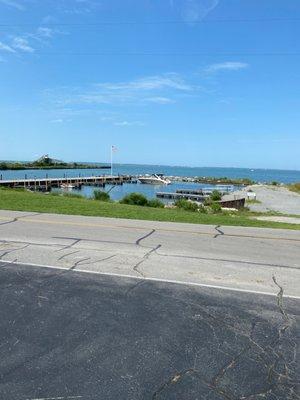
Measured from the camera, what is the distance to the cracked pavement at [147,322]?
4.14 m

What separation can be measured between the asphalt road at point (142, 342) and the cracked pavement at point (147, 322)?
1 centimetres

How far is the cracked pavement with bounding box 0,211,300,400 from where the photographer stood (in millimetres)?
4141

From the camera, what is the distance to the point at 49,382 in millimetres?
4117

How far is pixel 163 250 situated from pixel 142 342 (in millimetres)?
5057

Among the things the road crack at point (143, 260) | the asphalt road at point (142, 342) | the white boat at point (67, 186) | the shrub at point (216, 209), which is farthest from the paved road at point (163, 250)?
the white boat at point (67, 186)

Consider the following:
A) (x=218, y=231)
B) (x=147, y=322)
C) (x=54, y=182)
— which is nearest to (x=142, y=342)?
(x=147, y=322)

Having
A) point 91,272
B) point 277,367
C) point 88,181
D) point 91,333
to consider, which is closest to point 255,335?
point 277,367

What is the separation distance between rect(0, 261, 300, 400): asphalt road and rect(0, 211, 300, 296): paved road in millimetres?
780

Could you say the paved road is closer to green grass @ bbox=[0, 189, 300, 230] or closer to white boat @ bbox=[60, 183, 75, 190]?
green grass @ bbox=[0, 189, 300, 230]

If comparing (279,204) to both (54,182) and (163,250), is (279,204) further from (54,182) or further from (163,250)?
(54,182)

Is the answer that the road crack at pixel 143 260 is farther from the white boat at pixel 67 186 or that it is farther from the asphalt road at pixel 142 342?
the white boat at pixel 67 186

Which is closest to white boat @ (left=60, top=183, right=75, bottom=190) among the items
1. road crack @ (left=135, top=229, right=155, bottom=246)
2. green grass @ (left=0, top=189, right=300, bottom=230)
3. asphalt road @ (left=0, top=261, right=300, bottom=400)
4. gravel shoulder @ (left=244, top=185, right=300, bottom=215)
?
gravel shoulder @ (left=244, top=185, right=300, bottom=215)

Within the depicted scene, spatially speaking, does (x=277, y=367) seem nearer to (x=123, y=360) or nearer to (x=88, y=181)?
(x=123, y=360)

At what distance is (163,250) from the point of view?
10.0m
